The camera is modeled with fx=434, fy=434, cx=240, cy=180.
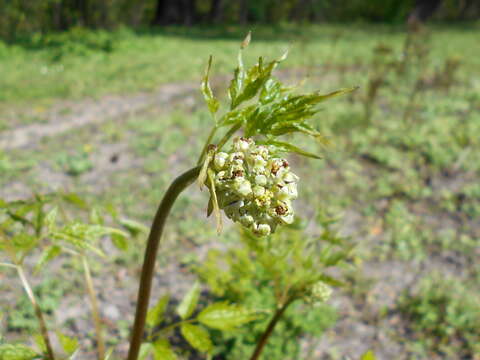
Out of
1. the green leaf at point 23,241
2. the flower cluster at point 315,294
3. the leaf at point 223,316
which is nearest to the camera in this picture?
the green leaf at point 23,241

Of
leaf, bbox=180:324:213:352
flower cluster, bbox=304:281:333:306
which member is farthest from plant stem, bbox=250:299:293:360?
leaf, bbox=180:324:213:352

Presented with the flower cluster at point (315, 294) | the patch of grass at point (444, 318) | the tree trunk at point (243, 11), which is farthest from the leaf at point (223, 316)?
the tree trunk at point (243, 11)

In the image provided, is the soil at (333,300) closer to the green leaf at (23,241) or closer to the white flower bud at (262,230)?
the green leaf at (23,241)

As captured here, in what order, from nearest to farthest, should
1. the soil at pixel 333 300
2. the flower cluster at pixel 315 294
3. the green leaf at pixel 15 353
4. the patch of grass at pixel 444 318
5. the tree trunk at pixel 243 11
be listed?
the green leaf at pixel 15 353
the flower cluster at pixel 315 294
the soil at pixel 333 300
the patch of grass at pixel 444 318
the tree trunk at pixel 243 11

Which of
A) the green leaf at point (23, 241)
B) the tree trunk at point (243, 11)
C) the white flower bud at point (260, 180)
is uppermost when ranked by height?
the tree trunk at point (243, 11)

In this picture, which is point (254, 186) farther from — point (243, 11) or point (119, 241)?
point (243, 11)

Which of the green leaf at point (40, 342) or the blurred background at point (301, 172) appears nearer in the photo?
the green leaf at point (40, 342)
